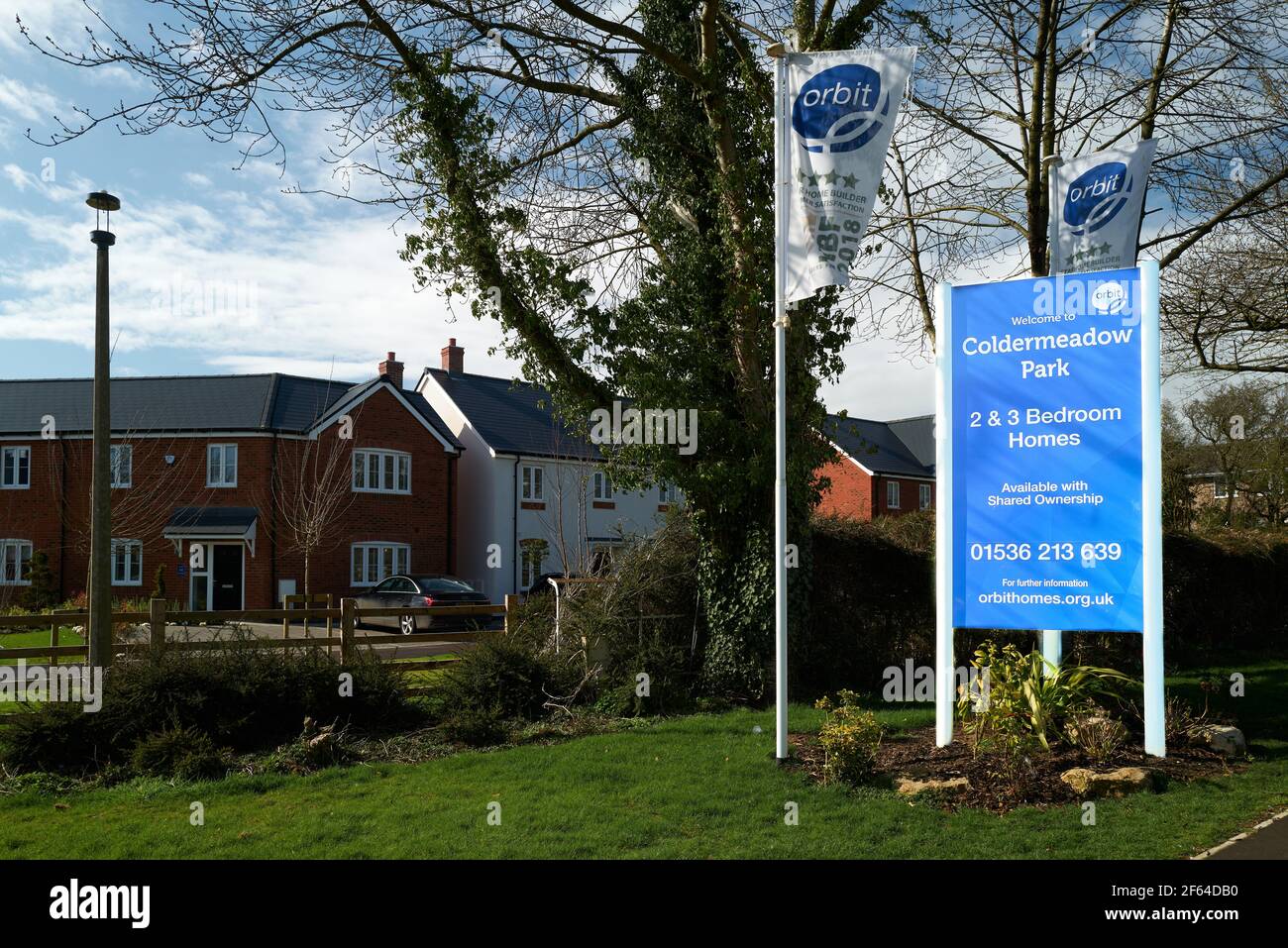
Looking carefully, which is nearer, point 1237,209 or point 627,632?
point 627,632

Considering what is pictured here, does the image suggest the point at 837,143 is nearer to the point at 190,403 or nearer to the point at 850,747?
the point at 850,747

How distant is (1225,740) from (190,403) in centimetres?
3401

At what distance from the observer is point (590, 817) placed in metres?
7.53

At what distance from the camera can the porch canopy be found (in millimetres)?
31562

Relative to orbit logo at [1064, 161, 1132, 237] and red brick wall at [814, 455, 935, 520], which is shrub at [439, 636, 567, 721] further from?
red brick wall at [814, 455, 935, 520]

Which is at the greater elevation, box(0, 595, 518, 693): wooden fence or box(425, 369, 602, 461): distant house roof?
box(425, 369, 602, 461): distant house roof

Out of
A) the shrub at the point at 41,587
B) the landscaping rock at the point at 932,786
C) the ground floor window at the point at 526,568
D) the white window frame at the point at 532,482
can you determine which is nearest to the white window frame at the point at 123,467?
the shrub at the point at 41,587

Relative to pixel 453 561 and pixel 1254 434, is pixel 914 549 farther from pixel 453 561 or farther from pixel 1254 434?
pixel 1254 434

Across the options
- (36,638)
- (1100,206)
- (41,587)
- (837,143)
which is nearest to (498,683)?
(837,143)

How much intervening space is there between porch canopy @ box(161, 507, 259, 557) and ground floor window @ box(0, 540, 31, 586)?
5.02 metres

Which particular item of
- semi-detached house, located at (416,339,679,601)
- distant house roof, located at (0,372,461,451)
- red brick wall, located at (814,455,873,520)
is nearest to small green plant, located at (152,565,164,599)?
Result: distant house roof, located at (0,372,461,451)
